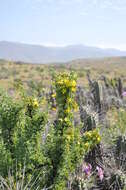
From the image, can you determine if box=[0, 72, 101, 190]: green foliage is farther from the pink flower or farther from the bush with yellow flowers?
the pink flower

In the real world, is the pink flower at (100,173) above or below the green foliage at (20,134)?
below

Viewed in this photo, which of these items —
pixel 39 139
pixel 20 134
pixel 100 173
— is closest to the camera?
pixel 39 139

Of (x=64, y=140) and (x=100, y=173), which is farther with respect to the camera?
(x=100, y=173)

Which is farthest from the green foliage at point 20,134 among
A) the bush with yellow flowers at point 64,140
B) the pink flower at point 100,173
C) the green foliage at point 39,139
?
the pink flower at point 100,173

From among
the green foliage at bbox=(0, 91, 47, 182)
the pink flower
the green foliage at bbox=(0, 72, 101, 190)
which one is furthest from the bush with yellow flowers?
the pink flower

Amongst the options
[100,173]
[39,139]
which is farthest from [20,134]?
[100,173]

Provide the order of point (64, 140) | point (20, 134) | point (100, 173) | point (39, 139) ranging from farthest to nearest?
point (100, 173) < point (20, 134) < point (39, 139) < point (64, 140)

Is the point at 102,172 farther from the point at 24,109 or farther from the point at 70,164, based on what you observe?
the point at 24,109

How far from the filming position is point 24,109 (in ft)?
14.8

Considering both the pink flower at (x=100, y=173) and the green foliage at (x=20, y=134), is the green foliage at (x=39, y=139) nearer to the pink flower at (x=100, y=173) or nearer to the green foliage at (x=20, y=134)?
the green foliage at (x=20, y=134)

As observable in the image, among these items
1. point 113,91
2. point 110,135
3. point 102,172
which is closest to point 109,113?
point 113,91

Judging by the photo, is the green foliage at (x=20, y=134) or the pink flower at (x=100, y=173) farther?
the pink flower at (x=100, y=173)

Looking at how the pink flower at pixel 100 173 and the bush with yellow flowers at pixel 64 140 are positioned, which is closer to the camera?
the bush with yellow flowers at pixel 64 140

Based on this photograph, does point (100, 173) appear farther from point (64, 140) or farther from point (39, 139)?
point (39, 139)
